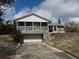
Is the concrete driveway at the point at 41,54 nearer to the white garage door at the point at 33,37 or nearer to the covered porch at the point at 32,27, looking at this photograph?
the covered porch at the point at 32,27

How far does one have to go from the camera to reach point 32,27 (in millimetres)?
40156

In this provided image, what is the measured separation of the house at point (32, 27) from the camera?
39688 mm

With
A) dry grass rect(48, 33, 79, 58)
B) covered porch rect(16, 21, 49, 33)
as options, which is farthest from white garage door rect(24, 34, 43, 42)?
dry grass rect(48, 33, 79, 58)

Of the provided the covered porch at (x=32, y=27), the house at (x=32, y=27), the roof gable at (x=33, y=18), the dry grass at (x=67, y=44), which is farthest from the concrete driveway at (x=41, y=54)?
the roof gable at (x=33, y=18)

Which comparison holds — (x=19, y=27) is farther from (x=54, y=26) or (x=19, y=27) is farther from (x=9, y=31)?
(x=54, y=26)

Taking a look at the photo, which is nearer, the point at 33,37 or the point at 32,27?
the point at 32,27

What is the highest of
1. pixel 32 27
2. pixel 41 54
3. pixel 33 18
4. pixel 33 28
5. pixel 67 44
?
pixel 33 18

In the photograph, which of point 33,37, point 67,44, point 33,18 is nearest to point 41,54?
point 67,44

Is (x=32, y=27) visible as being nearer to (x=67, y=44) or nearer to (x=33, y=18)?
(x=33, y=18)

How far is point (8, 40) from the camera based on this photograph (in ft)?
103

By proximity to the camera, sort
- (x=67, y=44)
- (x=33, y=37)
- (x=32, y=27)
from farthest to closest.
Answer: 1. (x=33, y=37)
2. (x=32, y=27)
3. (x=67, y=44)

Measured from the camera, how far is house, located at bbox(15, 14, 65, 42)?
39688mm

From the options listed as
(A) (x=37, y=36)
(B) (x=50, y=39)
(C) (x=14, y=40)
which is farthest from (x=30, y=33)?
(C) (x=14, y=40)

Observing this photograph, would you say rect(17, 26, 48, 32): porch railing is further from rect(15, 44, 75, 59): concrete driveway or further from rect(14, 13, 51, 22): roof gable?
rect(15, 44, 75, 59): concrete driveway
